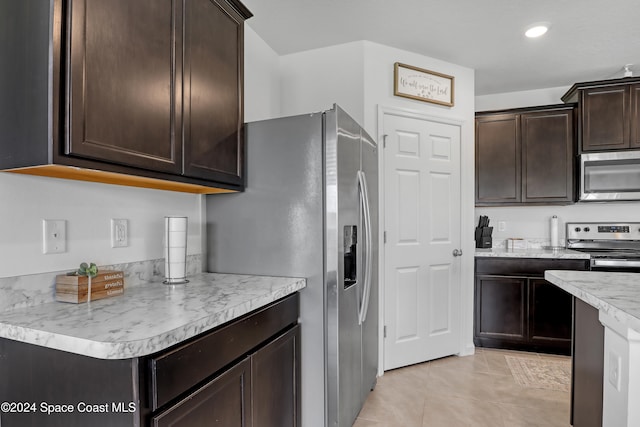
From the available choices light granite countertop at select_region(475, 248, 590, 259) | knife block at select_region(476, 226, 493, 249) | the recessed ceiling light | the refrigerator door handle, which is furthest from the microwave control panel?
the refrigerator door handle

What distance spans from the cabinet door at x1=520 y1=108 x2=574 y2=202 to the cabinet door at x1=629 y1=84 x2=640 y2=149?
1.42 feet

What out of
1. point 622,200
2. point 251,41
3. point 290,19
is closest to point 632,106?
point 622,200

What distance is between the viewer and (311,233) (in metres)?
1.76

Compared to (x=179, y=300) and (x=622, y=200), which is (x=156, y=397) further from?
(x=622, y=200)

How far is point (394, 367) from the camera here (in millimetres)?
2844

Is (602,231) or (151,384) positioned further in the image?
(602,231)

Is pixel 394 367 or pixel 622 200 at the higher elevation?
pixel 622 200

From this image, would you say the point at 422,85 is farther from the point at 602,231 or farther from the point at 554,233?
the point at 602,231

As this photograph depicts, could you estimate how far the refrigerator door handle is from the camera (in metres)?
2.11

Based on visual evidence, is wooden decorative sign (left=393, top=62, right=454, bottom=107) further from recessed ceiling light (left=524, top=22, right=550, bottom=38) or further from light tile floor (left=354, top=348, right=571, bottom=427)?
light tile floor (left=354, top=348, right=571, bottom=427)

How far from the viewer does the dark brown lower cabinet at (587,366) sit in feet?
4.95

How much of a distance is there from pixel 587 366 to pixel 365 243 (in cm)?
121

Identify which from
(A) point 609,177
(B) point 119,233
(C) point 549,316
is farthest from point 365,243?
(A) point 609,177

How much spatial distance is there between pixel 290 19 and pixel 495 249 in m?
2.85
